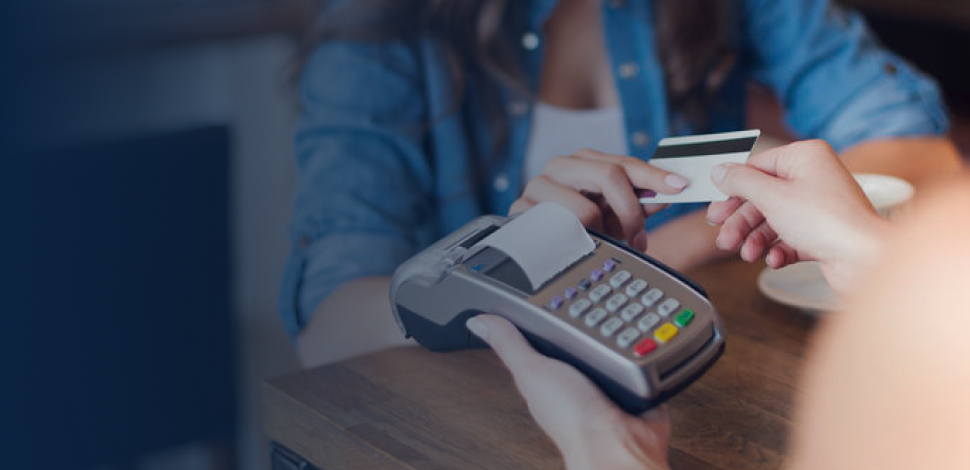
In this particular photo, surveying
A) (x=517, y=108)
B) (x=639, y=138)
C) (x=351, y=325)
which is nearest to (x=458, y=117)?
(x=517, y=108)

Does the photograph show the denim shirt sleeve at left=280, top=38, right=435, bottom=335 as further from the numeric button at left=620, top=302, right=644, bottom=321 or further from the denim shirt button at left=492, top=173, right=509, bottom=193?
the numeric button at left=620, top=302, right=644, bottom=321

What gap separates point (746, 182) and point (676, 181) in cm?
3

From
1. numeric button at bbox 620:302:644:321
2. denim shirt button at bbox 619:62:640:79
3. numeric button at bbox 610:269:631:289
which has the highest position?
denim shirt button at bbox 619:62:640:79

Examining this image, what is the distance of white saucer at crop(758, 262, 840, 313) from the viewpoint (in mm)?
490

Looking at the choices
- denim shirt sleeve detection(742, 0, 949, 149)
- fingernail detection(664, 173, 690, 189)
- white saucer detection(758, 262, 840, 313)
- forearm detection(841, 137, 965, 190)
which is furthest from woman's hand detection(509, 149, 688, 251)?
denim shirt sleeve detection(742, 0, 949, 149)

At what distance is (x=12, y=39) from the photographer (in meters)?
1.28

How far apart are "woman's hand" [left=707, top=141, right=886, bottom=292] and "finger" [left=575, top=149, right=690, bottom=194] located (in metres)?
0.02

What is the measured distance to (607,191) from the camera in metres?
0.43

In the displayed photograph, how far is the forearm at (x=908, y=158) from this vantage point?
685mm

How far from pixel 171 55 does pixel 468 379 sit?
1.10m

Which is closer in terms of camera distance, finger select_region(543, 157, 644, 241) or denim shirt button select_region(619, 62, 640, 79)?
finger select_region(543, 157, 644, 241)

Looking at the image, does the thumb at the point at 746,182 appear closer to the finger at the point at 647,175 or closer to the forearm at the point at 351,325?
the finger at the point at 647,175

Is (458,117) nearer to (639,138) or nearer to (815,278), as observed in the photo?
(639,138)

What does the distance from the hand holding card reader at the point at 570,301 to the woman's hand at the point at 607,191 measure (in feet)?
0.12
